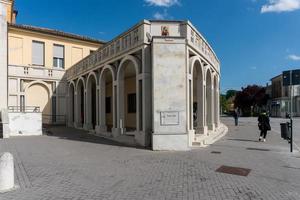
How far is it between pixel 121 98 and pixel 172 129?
13.4ft

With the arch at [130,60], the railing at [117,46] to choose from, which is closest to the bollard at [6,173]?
the arch at [130,60]

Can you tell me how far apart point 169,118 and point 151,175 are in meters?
4.67

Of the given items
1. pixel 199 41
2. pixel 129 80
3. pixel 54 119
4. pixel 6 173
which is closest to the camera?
pixel 6 173

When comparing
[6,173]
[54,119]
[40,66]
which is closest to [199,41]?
[6,173]

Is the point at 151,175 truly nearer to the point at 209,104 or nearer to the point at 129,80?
the point at 209,104

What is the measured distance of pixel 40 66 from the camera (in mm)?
26375

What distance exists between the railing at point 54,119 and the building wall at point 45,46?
181 inches

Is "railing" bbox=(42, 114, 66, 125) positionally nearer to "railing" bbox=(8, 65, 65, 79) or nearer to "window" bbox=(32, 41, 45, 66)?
"railing" bbox=(8, 65, 65, 79)

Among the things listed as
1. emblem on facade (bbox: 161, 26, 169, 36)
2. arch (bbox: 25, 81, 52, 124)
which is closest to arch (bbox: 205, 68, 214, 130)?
emblem on facade (bbox: 161, 26, 169, 36)

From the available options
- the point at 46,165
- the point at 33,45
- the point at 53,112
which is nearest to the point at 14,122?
the point at 53,112

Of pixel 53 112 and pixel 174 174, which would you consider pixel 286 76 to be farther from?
pixel 53 112

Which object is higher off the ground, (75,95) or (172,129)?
(75,95)

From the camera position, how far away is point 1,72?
63.6ft

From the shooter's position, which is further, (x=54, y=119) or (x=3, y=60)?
(x=54, y=119)
